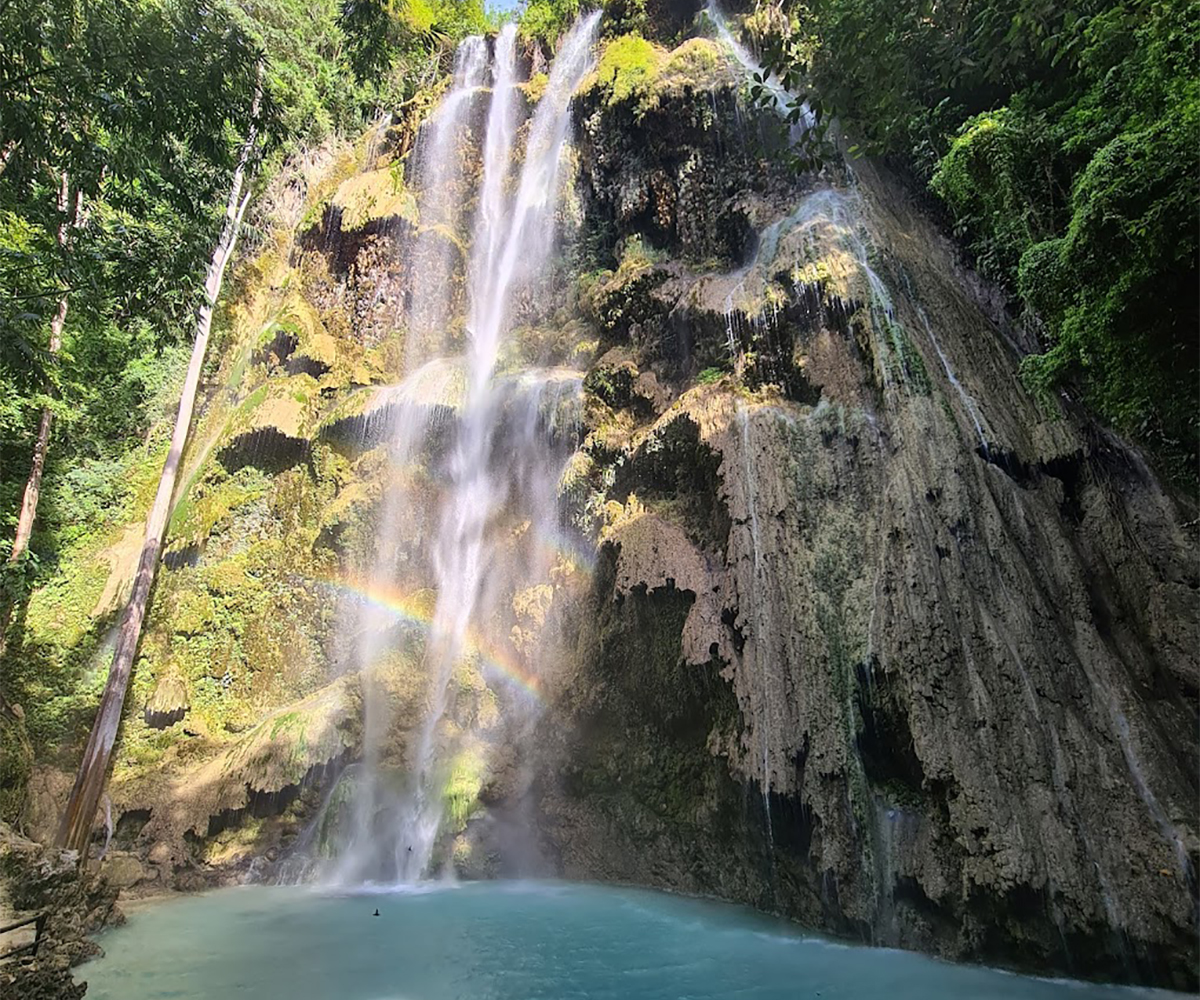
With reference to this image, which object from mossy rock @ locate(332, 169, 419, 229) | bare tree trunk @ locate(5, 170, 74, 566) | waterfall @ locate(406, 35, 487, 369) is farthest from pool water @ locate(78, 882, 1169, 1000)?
mossy rock @ locate(332, 169, 419, 229)

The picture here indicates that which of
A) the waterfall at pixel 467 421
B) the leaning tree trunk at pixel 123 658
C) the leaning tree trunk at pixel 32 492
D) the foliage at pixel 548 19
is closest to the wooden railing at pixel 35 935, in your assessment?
the leaning tree trunk at pixel 123 658

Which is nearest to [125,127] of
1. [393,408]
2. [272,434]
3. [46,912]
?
[46,912]

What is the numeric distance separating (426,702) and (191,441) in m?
9.19

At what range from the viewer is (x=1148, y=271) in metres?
6.13

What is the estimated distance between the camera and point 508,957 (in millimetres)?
6656

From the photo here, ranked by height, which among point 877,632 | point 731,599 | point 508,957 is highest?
point 731,599

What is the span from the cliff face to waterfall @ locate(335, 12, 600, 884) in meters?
0.32

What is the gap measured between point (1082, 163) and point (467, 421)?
35.4 ft

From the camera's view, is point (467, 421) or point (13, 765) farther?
point (467, 421)

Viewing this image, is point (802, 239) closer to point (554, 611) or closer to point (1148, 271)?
point (1148, 271)

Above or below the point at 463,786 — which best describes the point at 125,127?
above

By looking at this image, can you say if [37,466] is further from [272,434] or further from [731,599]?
[731,599]

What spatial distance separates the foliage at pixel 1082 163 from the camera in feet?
19.8

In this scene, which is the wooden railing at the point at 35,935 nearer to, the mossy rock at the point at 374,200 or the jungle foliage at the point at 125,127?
the jungle foliage at the point at 125,127
